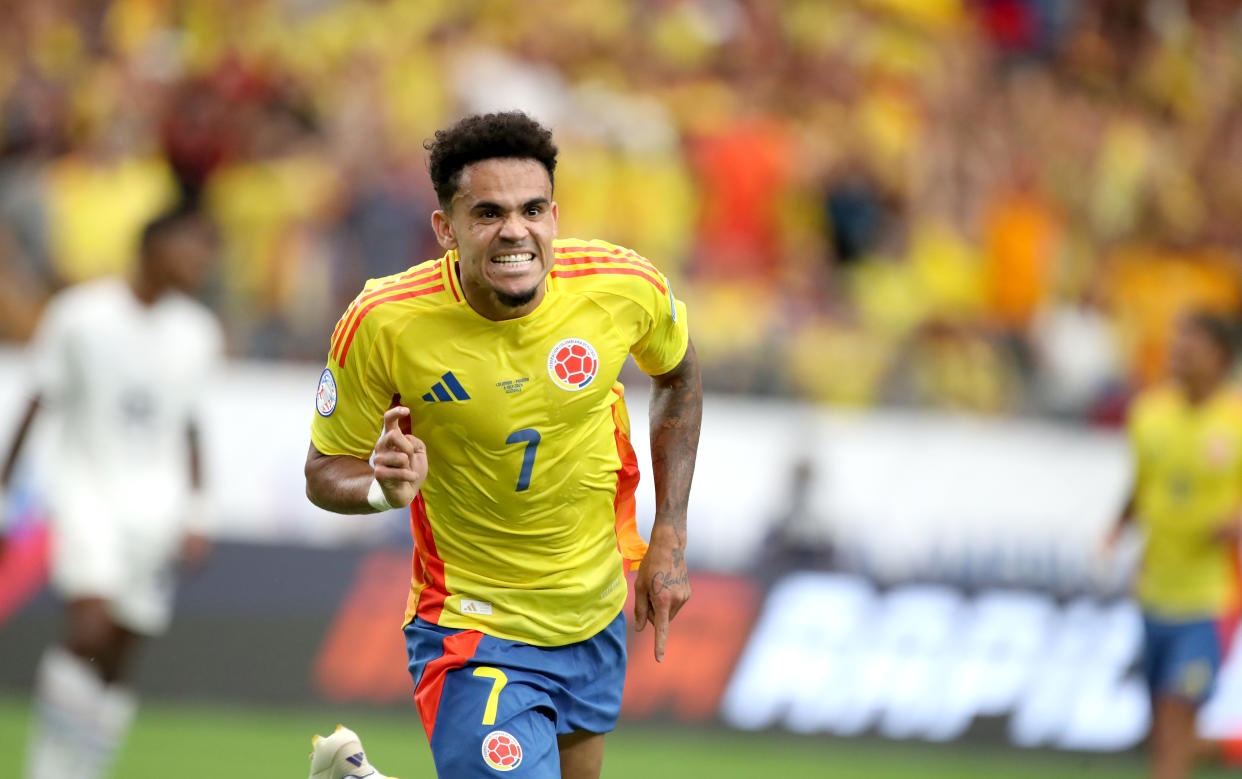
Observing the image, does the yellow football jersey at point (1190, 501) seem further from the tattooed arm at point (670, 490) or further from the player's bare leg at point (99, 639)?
the player's bare leg at point (99, 639)

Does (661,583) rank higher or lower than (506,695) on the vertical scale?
higher

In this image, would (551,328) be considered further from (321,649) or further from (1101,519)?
(1101,519)

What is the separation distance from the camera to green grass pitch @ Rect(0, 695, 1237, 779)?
8.70 meters

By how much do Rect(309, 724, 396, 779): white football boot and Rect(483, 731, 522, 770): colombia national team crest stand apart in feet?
2.41

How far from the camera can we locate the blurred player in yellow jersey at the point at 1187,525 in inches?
336

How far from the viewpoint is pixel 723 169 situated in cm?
1260

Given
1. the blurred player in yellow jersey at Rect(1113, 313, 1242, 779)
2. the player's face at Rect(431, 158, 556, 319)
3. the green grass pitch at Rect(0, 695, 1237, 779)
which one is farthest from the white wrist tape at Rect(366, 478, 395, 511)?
the blurred player in yellow jersey at Rect(1113, 313, 1242, 779)

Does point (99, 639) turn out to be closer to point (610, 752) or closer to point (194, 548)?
point (194, 548)

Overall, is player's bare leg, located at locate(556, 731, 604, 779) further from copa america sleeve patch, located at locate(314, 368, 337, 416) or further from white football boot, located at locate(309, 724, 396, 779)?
copa america sleeve patch, located at locate(314, 368, 337, 416)

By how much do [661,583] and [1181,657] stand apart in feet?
15.8

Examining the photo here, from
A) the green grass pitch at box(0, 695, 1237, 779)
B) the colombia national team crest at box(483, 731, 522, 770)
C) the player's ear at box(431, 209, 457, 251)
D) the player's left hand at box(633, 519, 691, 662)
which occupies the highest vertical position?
the player's ear at box(431, 209, 457, 251)

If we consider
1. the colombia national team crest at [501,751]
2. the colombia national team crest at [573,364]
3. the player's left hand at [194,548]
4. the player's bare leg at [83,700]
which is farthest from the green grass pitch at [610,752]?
the colombia national team crest at [573,364]

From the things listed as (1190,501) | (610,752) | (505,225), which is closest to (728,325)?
(610,752)

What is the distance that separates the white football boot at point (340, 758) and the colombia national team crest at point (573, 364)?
4.38 ft
